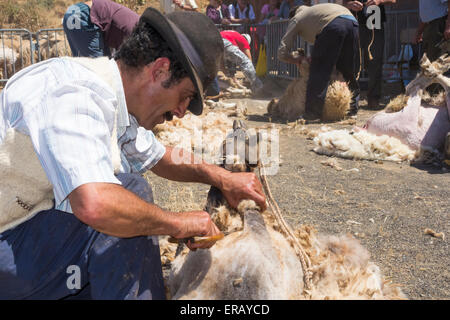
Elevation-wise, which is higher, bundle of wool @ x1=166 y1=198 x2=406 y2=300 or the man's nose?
the man's nose

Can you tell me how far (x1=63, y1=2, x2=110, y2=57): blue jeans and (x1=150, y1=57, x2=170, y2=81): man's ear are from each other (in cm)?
394

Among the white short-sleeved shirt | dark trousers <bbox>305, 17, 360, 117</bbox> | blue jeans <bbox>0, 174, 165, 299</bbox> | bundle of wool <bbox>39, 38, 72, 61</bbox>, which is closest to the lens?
the white short-sleeved shirt

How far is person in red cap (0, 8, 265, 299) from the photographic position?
A: 1573mm

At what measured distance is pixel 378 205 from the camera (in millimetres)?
3893

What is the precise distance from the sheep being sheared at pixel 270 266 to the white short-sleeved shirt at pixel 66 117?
0.62 m

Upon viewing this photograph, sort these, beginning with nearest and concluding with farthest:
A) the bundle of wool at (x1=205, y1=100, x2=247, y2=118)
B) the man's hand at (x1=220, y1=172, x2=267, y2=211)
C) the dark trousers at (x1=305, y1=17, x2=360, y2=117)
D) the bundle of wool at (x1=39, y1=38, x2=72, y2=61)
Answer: the man's hand at (x1=220, y1=172, x2=267, y2=211)
the dark trousers at (x1=305, y1=17, x2=360, y2=117)
the bundle of wool at (x1=205, y1=100, x2=247, y2=118)
the bundle of wool at (x1=39, y1=38, x2=72, y2=61)

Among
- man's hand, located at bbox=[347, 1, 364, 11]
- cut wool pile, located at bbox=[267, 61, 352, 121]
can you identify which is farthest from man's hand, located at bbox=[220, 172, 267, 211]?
man's hand, located at bbox=[347, 1, 364, 11]

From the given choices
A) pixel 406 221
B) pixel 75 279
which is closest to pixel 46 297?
pixel 75 279

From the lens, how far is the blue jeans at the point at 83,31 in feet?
17.8

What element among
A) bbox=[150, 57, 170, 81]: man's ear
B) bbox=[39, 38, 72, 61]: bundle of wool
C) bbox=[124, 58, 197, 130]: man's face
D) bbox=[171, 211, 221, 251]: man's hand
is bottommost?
bbox=[39, 38, 72, 61]: bundle of wool

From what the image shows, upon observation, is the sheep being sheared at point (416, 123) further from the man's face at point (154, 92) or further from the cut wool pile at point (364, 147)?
the man's face at point (154, 92)

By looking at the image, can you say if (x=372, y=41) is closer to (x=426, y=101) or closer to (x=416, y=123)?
(x=426, y=101)

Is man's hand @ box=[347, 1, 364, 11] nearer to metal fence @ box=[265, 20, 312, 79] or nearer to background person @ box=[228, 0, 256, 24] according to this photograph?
metal fence @ box=[265, 20, 312, 79]

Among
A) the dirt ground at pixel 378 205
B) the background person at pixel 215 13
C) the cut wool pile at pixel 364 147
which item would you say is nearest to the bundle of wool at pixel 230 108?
the dirt ground at pixel 378 205
